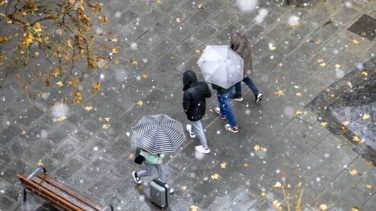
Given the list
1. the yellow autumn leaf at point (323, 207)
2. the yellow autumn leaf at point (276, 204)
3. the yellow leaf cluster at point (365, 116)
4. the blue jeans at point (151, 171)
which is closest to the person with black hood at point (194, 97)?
the blue jeans at point (151, 171)

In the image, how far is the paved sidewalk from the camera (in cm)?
1361

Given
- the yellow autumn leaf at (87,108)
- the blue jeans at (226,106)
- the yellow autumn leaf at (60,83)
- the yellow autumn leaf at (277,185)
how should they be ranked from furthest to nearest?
the yellow autumn leaf at (60,83) < the yellow autumn leaf at (87,108) < the blue jeans at (226,106) < the yellow autumn leaf at (277,185)

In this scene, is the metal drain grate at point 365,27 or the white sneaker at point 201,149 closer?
the white sneaker at point 201,149

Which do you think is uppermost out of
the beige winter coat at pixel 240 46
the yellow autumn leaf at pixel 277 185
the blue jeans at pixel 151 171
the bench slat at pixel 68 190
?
the beige winter coat at pixel 240 46

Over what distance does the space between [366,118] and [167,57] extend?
400cm

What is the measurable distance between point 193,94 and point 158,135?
1019 millimetres

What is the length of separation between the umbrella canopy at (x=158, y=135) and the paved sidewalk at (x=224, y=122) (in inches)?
48.9

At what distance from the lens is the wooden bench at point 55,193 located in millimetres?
12711

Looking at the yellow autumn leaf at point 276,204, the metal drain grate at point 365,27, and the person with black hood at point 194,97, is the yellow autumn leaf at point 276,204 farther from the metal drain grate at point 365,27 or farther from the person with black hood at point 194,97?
the metal drain grate at point 365,27

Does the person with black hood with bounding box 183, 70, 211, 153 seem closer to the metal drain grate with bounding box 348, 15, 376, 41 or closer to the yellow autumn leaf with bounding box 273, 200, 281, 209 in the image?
the yellow autumn leaf with bounding box 273, 200, 281, 209

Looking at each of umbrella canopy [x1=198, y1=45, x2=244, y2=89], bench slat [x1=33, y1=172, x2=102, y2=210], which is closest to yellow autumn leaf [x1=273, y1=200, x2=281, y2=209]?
umbrella canopy [x1=198, y1=45, x2=244, y2=89]

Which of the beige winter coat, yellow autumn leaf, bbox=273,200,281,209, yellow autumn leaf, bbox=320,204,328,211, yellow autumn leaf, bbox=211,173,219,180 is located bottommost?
yellow autumn leaf, bbox=320,204,328,211

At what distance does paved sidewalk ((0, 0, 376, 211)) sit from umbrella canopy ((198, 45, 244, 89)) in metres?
1.21

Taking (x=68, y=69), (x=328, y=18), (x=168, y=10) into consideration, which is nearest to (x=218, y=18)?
(x=168, y=10)
